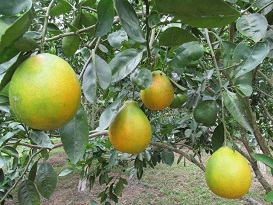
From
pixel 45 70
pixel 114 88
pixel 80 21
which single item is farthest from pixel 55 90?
pixel 114 88

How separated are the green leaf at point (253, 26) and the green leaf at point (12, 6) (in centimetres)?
53

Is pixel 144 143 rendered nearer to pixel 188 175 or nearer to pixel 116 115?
pixel 116 115

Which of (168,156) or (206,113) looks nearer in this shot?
(206,113)

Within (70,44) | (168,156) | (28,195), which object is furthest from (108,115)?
(168,156)

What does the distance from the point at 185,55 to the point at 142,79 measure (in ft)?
0.63

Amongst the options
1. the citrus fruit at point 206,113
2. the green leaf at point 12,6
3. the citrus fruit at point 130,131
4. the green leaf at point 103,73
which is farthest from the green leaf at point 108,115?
the green leaf at point 12,6

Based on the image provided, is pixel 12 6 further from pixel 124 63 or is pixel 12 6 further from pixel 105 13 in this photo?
pixel 124 63

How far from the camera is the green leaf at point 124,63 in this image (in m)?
0.75

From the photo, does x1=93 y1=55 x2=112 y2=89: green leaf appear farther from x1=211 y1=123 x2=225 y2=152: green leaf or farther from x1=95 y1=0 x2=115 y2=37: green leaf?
x1=211 y1=123 x2=225 y2=152: green leaf

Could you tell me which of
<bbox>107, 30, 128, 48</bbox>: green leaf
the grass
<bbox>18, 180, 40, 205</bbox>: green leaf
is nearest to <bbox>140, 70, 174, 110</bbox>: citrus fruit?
<bbox>107, 30, 128, 48</bbox>: green leaf

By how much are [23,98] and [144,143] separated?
0.38m

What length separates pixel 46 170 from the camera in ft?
3.43

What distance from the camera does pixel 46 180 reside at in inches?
40.4

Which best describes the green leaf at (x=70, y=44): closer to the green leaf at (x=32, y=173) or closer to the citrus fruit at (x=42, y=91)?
the citrus fruit at (x=42, y=91)
